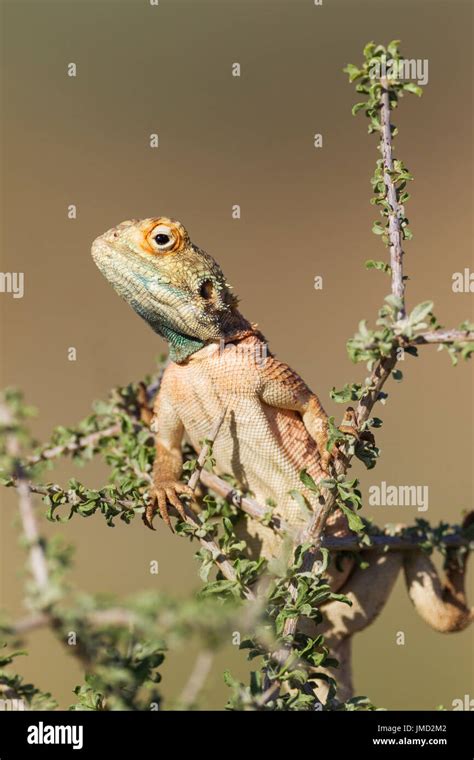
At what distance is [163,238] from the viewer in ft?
10.5

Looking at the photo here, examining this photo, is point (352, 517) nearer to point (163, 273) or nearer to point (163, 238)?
point (163, 273)

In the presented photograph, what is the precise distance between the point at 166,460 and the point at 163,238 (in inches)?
35.2

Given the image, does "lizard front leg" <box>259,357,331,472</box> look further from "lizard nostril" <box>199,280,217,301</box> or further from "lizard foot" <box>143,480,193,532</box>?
"lizard foot" <box>143,480,193,532</box>

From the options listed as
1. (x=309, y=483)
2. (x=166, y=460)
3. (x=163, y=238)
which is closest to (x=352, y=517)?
(x=309, y=483)

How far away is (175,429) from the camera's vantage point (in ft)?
11.5

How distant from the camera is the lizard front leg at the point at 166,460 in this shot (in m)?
3.06

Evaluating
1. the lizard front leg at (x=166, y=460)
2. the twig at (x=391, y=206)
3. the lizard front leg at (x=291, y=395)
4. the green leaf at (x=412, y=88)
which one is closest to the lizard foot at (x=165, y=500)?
the lizard front leg at (x=166, y=460)

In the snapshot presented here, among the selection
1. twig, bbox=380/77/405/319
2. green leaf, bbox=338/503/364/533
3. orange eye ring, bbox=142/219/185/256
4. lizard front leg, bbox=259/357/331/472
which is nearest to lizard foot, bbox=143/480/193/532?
lizard front leg, bbox=259/357/331/472

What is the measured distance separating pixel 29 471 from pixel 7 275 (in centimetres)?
589

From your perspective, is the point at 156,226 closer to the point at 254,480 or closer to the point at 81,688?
the point at 254,480

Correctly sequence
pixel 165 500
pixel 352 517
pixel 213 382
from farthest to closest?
pixel 213 382
pixel 165 500
pixel 352 517

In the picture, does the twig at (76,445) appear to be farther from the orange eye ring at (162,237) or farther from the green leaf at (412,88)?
the green leaf at (412,88)

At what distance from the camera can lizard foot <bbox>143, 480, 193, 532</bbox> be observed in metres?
3.02

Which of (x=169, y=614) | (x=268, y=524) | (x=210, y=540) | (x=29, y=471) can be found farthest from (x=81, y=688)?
(x=169, y=614)
